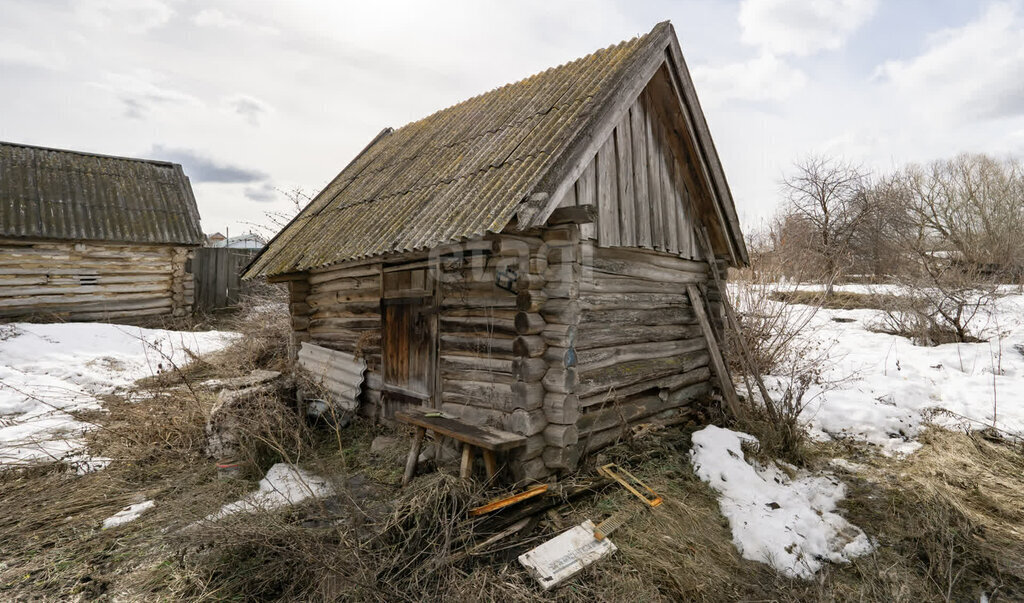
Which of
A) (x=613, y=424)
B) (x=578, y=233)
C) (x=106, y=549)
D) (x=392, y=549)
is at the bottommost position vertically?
(x=106, y=549)

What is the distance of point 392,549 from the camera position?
3656 mm

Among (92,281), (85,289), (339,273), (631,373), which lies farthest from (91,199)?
(631,373)

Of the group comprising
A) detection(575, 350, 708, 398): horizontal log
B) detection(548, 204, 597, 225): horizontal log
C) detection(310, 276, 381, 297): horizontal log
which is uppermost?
detection(548, 204, 597, 225): horizontal log

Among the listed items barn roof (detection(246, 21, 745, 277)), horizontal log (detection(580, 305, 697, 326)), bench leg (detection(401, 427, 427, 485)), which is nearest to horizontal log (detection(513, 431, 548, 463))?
bench leg (detection(401, 427, 427, 485))

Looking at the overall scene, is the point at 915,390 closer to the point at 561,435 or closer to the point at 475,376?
the point at 561,435

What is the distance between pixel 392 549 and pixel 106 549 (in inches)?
102

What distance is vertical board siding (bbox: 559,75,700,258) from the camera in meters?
5.12

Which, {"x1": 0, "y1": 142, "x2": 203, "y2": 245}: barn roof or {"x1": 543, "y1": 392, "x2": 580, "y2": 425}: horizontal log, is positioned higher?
{"x1": 0, "y1": 142, "x2": 203, "y2": 245}: barn roof

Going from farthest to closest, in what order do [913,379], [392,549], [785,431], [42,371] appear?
[42,371]
[913,379]
[785,431]
[392,549]

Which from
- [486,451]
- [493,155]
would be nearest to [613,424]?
[486,451]

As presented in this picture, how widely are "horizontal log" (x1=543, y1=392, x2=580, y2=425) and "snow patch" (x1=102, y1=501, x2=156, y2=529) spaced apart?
13.3 ft

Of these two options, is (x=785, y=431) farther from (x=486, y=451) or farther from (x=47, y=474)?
(x=47, y=474)

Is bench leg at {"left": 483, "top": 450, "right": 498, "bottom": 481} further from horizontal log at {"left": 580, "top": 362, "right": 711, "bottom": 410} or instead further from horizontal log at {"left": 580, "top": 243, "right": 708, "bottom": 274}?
horizontal log at {"left": 580, "top": 243, "right": 708, "bottom": 274}

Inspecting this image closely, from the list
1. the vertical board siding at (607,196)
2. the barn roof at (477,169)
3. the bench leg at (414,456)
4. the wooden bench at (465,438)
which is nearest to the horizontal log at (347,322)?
the barn roof at (477,169)
